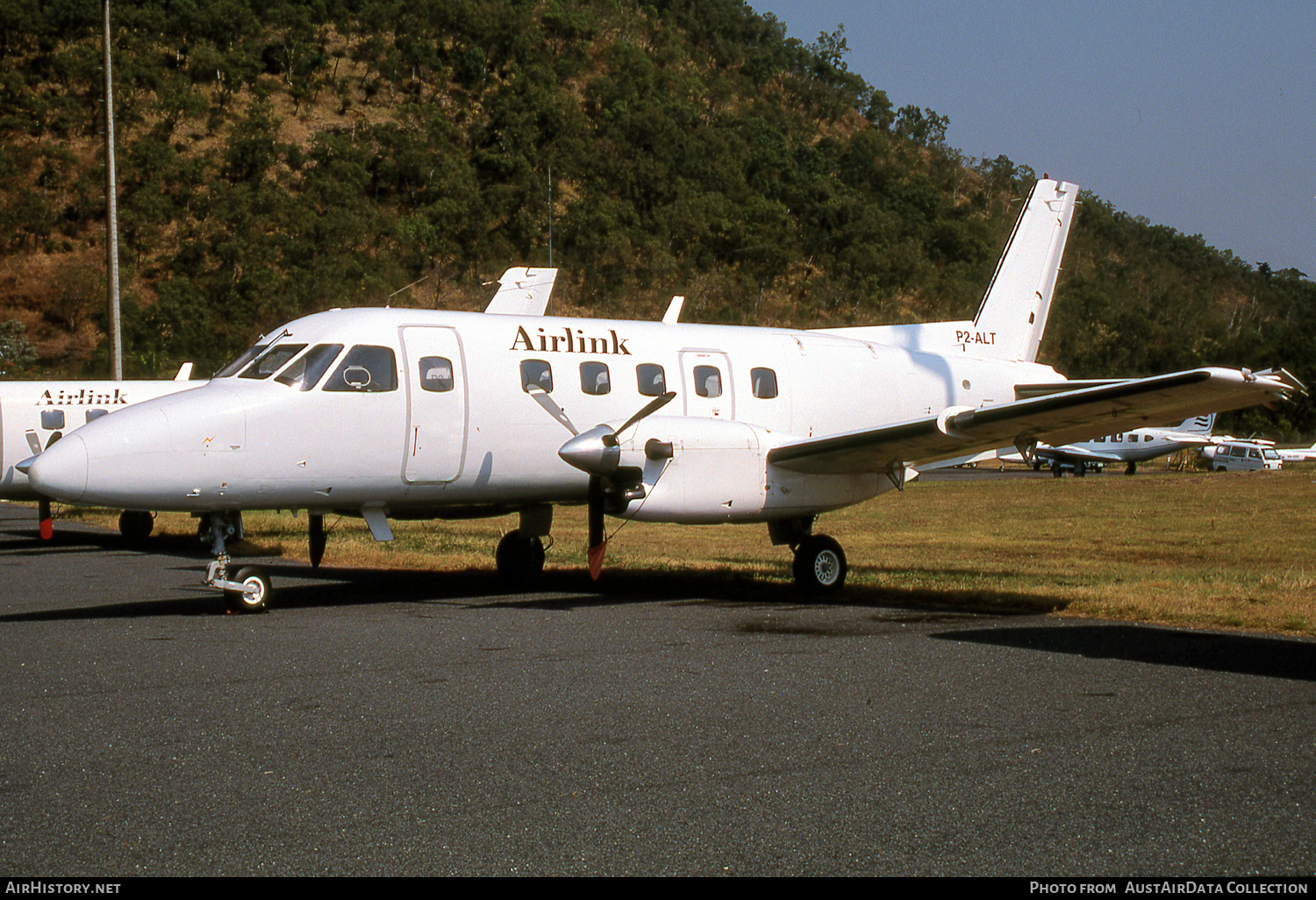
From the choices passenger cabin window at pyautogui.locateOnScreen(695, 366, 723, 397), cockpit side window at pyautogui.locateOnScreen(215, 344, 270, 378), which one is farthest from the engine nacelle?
cockpit side window at pyautogui.locateOnScreen(215, 344, 270, 378)

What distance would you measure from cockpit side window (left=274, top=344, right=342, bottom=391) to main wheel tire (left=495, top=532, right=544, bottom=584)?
4024 mm

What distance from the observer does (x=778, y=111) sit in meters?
128

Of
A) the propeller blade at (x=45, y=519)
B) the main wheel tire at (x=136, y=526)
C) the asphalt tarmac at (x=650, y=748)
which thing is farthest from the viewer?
the main wheel tire at (x=136, y=526)

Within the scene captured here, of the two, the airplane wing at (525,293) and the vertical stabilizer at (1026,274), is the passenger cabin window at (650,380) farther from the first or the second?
the airplane wing at (525,293)

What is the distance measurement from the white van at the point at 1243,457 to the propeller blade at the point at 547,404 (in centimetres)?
5175

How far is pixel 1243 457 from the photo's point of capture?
57.0 m

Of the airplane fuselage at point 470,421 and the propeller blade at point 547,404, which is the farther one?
the propeller blade at point 547,404

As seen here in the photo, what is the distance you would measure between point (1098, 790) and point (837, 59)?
148 m

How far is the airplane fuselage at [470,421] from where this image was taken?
1071 cm

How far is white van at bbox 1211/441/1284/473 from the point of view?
185ft

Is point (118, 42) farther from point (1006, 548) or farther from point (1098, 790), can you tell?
point (1098, 790)

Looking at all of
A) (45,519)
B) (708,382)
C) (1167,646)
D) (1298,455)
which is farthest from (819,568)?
(1298,455)

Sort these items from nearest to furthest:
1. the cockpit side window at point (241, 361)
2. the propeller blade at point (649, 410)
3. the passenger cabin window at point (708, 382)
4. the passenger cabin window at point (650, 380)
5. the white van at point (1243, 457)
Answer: the cockpit side window at point (241, 361)
the propeller blade at point (649, 410)
the passenger cabin window at point (650, 380)
the passenger cabin window at point (708, 382)
the white van at point (1243, 457)

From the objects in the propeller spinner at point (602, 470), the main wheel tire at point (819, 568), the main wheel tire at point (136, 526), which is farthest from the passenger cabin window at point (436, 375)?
the main wheel tire at point (136, 526)
